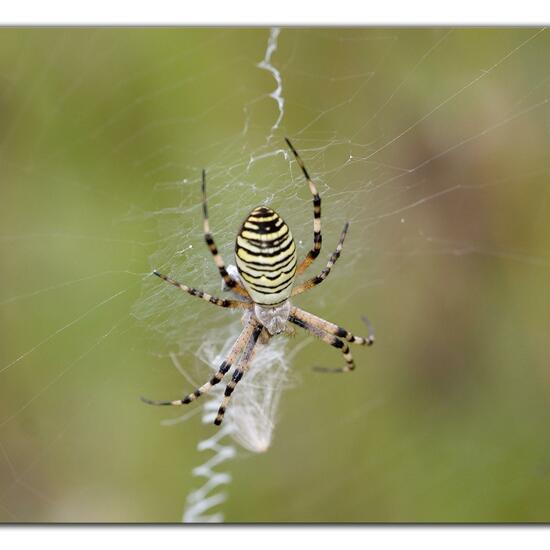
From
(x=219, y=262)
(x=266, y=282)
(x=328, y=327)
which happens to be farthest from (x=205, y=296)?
(x=328, y=327)

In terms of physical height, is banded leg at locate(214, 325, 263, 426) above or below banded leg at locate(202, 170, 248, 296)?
below

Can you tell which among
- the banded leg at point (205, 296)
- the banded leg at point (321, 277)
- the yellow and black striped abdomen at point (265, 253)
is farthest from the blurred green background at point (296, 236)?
the yellow and black striped abdomen at point (265, 253)

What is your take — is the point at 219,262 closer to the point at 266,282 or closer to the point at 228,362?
the point at 266,282

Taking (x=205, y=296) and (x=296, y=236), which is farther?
(x=296, y=236)

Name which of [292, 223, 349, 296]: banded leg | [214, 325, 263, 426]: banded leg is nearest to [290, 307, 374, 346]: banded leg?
[214, 325, 263, 426]: banded leg

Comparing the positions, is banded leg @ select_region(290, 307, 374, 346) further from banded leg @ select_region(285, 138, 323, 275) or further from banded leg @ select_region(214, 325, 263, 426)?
banded leg @ select_region(285, 138, 323, 275)
